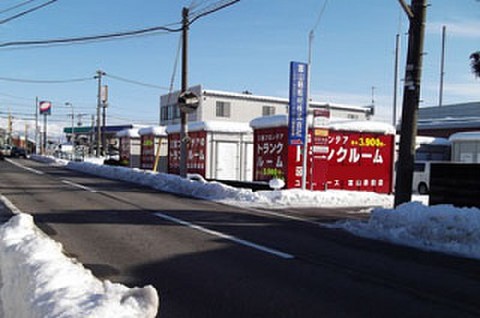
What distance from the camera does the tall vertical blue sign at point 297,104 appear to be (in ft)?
58.0

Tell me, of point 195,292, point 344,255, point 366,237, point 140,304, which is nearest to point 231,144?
point 366,237

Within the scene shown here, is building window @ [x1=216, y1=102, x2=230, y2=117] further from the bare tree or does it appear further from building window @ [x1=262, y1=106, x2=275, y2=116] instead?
the bare tree

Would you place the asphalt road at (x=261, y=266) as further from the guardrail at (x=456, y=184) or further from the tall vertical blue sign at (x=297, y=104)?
the tall vertical blue sign at (x=297, y=104)

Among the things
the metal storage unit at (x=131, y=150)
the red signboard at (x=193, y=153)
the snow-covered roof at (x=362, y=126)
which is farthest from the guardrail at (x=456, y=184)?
the metal storage unit at (x=131, y=150)

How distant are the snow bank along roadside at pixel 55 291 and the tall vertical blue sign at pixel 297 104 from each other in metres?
12.6

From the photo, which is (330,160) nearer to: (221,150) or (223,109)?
(221,150)

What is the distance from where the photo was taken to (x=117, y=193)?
17.3 metres

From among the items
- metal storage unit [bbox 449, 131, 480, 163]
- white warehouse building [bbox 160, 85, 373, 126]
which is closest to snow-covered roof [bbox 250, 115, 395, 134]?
metal storage unit [bbox 449, 131, 480, 163]

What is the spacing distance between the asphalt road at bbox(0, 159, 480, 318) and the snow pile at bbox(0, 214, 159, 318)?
37.4 inches

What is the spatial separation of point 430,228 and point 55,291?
712cm

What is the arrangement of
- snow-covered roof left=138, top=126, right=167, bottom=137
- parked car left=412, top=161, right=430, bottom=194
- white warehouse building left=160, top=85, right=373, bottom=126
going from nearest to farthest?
parked car left=412, top=161, right=430, bottom=194 < snow-covered roof left=138, top=126, right=167, bottom=137 < white warehouse building left=160, top=85, right=373, bottom=126

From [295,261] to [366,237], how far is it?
2899mm

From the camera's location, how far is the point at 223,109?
52.2 meters

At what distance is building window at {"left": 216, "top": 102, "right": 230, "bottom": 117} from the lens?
52031 millimetres
